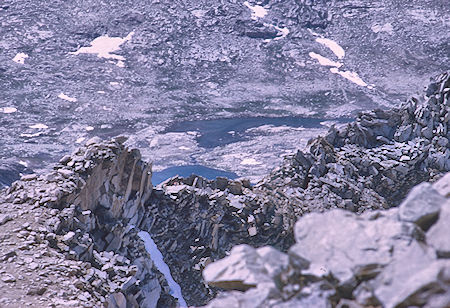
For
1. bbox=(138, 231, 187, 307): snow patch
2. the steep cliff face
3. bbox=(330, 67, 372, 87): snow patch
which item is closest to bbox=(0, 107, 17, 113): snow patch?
bbox=(330, 67, 372, 87): snow patch

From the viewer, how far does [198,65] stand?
269ft

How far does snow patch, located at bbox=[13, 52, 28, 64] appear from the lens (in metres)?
77.1

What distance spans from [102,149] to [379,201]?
1266 cm

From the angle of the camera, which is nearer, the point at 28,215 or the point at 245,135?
the point at 28,215

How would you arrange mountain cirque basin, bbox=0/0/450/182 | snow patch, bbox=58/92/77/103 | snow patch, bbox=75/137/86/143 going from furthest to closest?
1. snow patch, bbox=58/92/77/103
2. mountain cirque basin, bbox=0/0/450/182
3. snow patch, bbox=75/137/86/143

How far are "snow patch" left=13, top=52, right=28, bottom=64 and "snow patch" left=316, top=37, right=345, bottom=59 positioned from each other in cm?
5440

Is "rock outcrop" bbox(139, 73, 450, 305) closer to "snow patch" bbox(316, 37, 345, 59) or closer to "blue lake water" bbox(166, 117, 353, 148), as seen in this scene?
"blue lake water" bbox(166, 117, 353, 148)

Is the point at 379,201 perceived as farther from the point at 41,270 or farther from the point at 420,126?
the point at 41,270

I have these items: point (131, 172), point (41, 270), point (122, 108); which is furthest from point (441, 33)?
point (41, 270)

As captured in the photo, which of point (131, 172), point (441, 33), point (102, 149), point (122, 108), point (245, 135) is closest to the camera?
point (102, 149)

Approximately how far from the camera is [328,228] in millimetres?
4070

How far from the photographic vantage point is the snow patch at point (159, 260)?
14.3m

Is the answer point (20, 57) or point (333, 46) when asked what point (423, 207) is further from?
point (333, 46)

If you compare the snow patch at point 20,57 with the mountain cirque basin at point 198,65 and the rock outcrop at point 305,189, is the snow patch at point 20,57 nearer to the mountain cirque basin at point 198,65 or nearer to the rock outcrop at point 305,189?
the mountain cirque basin at point 198,65
